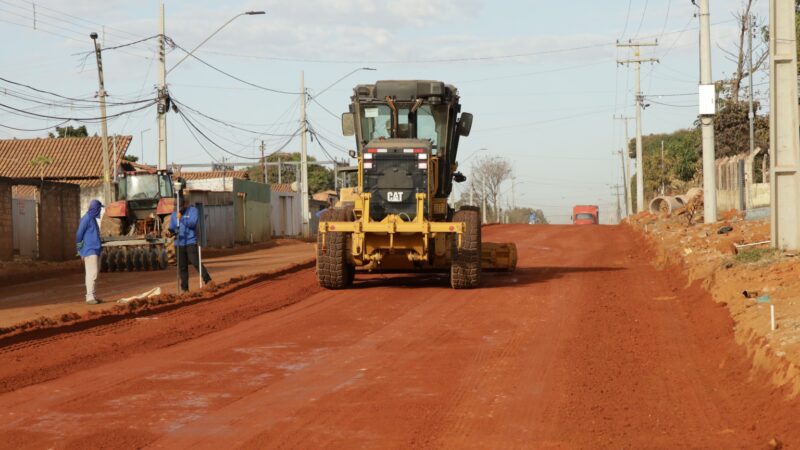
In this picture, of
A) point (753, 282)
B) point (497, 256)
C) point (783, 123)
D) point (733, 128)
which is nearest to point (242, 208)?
point (733, 128)

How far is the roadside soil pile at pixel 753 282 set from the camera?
988cm

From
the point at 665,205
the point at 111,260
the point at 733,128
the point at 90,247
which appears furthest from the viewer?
the point at 733,128

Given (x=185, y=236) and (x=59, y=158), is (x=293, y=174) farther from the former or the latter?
(x=185, y=236)

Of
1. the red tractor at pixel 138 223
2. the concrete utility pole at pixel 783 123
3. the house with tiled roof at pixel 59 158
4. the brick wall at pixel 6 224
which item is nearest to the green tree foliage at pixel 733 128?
the house with tiled roof at pixel 59 158

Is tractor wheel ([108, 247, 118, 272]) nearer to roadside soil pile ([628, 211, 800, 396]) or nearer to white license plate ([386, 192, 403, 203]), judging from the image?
white license plate ([386, 192, 403, 203])

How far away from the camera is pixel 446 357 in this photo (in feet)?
37.5

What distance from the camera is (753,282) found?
49.6 ft

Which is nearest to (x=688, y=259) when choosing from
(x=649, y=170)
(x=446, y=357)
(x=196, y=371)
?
(x=446, y=357)

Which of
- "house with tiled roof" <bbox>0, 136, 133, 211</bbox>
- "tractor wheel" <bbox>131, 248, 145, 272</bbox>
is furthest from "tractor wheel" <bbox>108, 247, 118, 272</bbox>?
"house with tiled roof" <bbox>0, 136, 133, 211</bbox>

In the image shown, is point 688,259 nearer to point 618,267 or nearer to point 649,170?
point 618,267

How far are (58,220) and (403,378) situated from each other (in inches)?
1052

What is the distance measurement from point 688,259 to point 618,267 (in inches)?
97.7

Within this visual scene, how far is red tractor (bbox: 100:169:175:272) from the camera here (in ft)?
92.5

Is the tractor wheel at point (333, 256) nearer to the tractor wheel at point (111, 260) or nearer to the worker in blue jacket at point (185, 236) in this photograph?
the worker in blue jacket at point (185, 236)
